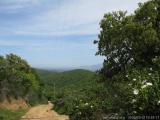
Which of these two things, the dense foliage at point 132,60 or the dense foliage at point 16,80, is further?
the dense foliage at point 16,80

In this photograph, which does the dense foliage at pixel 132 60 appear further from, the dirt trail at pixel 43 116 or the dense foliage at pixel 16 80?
the dense foliage at pixel 16 80

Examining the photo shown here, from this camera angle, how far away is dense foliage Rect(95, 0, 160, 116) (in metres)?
11.3

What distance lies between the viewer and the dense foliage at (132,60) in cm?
1127

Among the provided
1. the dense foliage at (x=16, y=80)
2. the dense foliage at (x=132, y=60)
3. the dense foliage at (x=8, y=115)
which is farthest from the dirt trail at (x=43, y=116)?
the dense foliage at (x=132, y=60)

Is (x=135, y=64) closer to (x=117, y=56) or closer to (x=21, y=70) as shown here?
(x=117, y=56)

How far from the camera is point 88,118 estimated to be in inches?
496

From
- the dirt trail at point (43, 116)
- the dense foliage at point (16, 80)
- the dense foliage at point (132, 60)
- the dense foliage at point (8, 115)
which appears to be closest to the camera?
the dense foliage at point (132, 60)

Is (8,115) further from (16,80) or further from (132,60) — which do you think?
(132,60)

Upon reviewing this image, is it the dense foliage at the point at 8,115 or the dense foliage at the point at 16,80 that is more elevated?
the dense foliage at the point at 16,80

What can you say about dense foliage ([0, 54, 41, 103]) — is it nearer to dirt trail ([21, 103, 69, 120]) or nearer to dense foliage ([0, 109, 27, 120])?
dirt trail ([21, 103, 69, 120])

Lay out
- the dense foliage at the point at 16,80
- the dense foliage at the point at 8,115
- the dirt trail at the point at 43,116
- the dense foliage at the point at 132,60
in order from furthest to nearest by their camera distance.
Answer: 1. the dense foliage at the point at 16,80
2. the dirt trail at the point at 43,116
3. the dense foliage at the point at 8,115
4. the dense foliage at the point at 132,60

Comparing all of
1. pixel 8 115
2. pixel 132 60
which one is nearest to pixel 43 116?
pixel 8 115

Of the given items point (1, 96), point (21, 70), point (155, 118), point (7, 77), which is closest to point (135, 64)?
point (155, 118)

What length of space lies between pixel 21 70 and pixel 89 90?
137 feet
